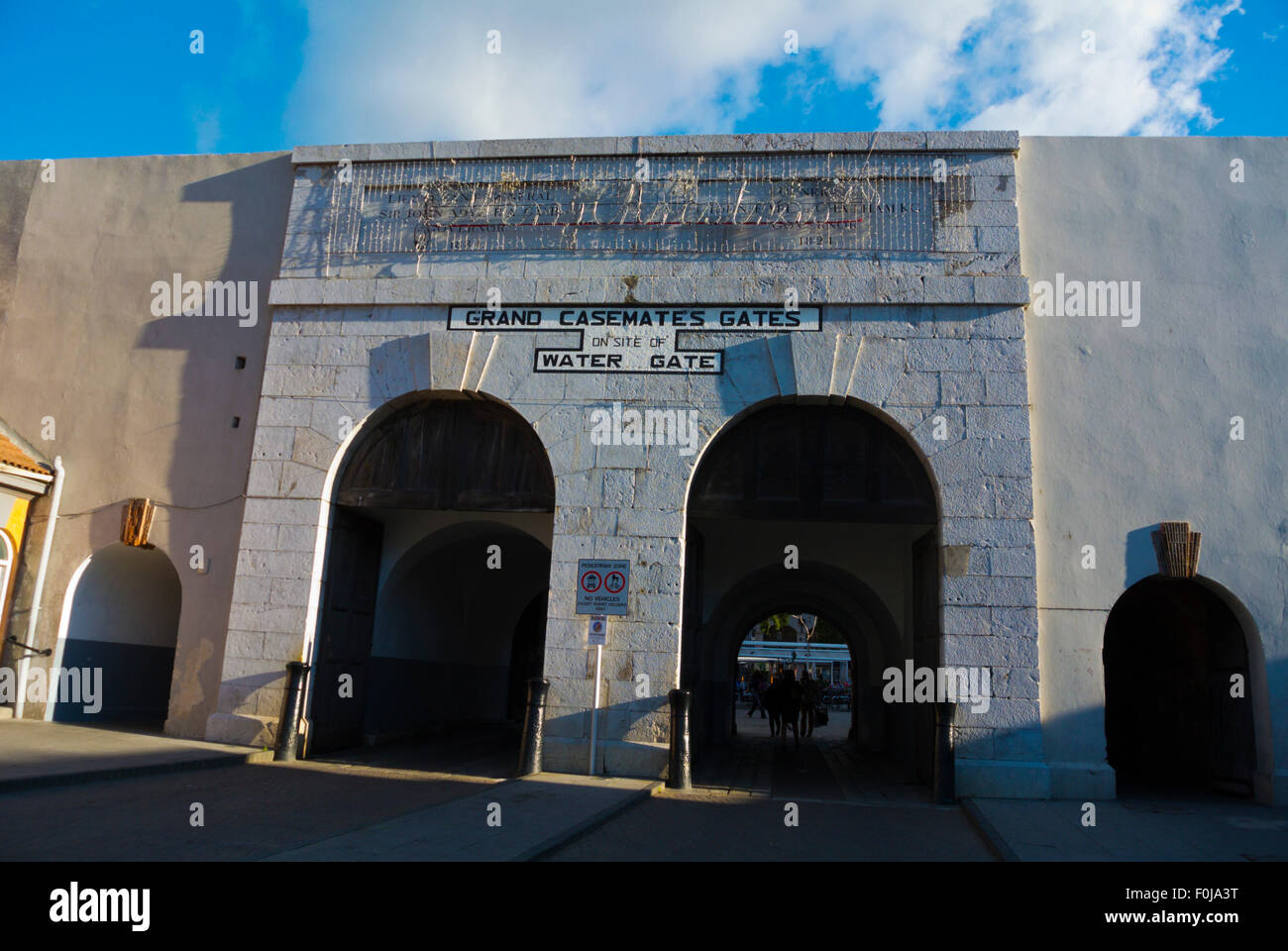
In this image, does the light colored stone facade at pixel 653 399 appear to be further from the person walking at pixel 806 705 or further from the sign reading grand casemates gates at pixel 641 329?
the person walking at pixel 806 705

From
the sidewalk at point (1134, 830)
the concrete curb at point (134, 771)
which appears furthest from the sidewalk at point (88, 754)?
the sidewalk at point (1134, 830)

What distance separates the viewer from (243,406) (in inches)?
476

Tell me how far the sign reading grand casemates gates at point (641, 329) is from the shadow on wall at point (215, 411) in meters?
3.60

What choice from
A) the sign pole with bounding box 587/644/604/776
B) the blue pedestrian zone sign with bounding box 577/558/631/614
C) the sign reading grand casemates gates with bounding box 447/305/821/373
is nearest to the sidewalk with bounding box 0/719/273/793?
the sign pole with bounding box 587/644/604/776

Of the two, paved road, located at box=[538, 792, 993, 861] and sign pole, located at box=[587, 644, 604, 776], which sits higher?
sign pole, located at box=[587, 644, 604, 776]

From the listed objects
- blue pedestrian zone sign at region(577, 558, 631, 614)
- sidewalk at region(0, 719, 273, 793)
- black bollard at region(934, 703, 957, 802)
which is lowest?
sidewalk at region(0, 719, 273, 793)

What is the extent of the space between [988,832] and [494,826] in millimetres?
3997

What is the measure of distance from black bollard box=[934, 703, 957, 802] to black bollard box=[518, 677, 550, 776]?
13.5 feet

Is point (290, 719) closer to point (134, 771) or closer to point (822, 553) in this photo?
point (134, 771)

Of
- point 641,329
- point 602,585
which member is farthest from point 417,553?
point 641,329

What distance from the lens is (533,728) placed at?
33.0 feet

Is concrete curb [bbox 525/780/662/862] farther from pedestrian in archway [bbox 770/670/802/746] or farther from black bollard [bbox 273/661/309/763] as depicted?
pedestrian in archway [bbox 770/670/802/746]

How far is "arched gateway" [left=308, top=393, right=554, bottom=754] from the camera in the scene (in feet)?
37.4
